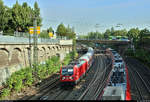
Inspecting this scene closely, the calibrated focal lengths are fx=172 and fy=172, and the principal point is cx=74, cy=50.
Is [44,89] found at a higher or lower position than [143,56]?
lower

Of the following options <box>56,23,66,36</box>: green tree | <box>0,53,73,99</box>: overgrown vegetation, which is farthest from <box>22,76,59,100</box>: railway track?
<box>56,23,66,36</box>: green tree

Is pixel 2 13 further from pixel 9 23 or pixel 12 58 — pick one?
pixel 12 58

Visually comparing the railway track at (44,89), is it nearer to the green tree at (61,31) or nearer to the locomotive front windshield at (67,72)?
the locomotive front windshield at (67,72)

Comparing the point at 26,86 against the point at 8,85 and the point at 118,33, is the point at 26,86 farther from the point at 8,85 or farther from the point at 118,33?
the point at 118,33

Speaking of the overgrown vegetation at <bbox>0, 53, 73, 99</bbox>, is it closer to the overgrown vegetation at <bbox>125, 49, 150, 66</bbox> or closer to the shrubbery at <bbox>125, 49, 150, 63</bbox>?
the overgrown vegetation at <bbox>125, 49, 150, 66</bbox>

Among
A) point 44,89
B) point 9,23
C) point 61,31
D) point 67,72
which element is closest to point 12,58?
point 44,89

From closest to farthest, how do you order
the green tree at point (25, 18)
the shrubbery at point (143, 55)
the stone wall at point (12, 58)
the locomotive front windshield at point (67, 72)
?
the locomotive front windshield at point (67, 72), the stone wall at point (12, 58), the green tree at point (25, 18), the shrubbery at point (143, 55)

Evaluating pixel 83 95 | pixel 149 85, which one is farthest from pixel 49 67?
pixel 149 85

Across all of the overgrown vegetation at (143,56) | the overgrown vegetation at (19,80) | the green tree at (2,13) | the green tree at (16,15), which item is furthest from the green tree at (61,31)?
the overgrown vegetation at (19,80)

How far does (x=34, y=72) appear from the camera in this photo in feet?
91.6

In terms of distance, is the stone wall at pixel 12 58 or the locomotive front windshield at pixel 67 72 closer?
the locomotive front windshield at pixel 67 72

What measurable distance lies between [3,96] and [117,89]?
1399 centimetres

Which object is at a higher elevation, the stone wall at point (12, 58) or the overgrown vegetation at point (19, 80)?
the stone wall at point (12, 58)

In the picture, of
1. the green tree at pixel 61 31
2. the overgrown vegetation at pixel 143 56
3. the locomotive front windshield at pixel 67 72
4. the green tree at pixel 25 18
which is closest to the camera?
the locomotive front windshield at pixel 67 72
